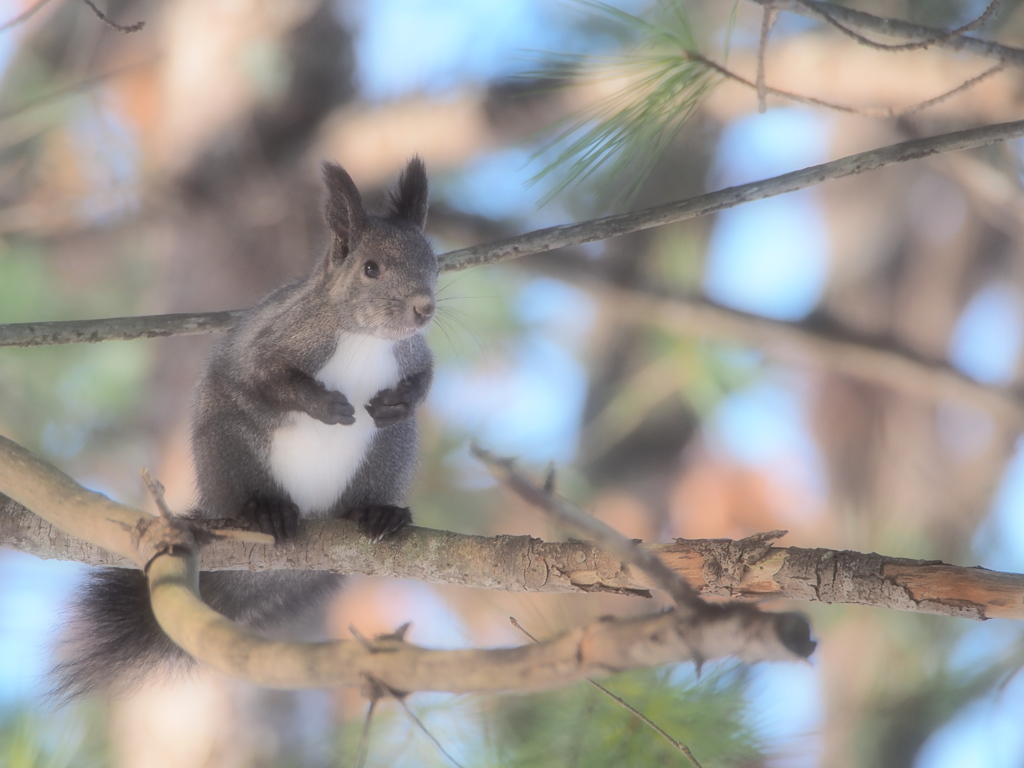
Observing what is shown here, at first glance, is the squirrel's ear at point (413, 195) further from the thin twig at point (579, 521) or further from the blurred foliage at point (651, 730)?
the thin twig at point (579, 521)

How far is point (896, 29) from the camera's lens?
1723 mm

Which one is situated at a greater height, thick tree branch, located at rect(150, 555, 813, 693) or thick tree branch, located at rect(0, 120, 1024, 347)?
thick tree branch, located at rect(0, 120, 1024, 347)

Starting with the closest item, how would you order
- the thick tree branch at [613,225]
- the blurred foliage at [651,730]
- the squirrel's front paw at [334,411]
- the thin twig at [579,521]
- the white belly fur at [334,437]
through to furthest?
1. the thin twig at [579,521]
2. the thick tree branch at [613,225]
3. the blurred foliage at [651,730]
4. the squirrel's front paw at [334,411]
5. the white belly fur at [334,437]

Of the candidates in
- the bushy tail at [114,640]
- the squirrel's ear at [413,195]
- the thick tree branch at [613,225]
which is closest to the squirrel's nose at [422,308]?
the thick tree branch at [613,225]

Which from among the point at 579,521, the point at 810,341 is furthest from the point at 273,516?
the point at 810,341

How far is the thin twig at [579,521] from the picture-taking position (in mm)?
916

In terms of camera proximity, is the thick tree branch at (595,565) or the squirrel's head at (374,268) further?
the squirrel's head at (374,268)

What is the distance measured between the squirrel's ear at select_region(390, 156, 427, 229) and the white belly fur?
417 mm

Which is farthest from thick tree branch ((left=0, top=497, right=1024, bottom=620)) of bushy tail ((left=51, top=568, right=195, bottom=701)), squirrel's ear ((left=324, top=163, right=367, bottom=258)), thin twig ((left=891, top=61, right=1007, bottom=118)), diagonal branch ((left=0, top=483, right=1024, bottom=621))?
thin twig ((left=891, top=61, right=1007, bottom=118))

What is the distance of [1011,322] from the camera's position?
194 inches

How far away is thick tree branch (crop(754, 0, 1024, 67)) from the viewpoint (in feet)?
5.32

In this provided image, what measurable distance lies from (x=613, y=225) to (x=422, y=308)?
1.81 feet

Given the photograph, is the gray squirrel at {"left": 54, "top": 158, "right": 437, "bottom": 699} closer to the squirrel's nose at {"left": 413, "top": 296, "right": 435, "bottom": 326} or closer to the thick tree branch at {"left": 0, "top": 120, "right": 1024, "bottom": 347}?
the squirrel's nose at {"left": 413, "top": 296, "right": 435, "bottom": 326}

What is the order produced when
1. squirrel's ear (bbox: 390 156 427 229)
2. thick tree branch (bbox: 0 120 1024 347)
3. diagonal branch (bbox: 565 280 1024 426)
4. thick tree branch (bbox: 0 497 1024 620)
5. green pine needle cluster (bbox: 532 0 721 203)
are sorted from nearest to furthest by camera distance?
thick tree branch (bbox: 0 497 1024 620), thick tree branch (bbox: 0 120 1024 347), green pine needle cluster (bbox: 532 0 721 203), squirrel's ear (bbox: 390 156 427 229), diagonal branch (bbox: 565 280 1024 426)
